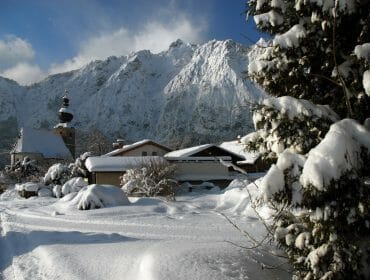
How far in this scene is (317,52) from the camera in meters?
5.67

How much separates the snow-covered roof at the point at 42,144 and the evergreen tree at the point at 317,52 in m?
64.5

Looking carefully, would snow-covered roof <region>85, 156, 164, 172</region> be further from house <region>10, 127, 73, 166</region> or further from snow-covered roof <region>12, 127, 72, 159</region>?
snow-covered roof <region>12, 127, 72, 159</region>

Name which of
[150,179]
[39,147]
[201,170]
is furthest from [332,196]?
[39,147]

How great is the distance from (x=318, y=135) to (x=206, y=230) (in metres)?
8.21

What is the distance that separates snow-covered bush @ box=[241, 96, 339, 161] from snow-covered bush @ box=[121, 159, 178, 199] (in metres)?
22.7

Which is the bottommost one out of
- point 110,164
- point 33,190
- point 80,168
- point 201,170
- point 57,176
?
point 33,190

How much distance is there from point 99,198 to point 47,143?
53.9 m

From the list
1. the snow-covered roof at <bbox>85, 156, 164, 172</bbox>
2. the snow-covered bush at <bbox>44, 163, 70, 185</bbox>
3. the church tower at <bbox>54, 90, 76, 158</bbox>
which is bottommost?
the snow-covered bush at <bbox>44, 163, 70, 185</bbox>

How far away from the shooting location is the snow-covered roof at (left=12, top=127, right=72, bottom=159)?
224 ft

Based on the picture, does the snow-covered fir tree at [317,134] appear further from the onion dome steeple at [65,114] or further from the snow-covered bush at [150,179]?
the onion dome steeple at [65,114]

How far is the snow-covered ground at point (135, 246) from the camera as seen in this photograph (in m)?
6.86

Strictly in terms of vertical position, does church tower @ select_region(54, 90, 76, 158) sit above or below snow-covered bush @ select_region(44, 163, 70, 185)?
above

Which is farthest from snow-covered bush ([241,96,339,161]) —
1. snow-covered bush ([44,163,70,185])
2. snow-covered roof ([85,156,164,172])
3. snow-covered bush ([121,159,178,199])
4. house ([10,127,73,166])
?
house ([10,127,73,166])

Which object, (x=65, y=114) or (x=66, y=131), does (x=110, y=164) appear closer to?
(x=66, y=131)
